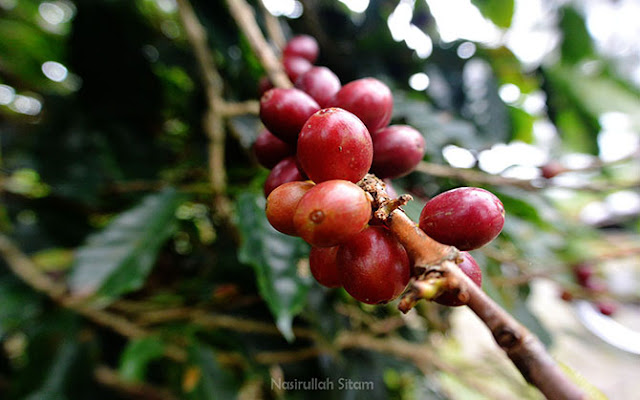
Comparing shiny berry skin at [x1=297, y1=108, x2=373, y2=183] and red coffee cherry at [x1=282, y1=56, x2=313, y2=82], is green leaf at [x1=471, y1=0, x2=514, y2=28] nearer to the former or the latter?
red coffee cherry at [x1=282, y1=56, x2=313, y2=82]

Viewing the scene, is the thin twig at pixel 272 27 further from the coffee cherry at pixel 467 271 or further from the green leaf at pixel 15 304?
the green leaf at pixel 15 304

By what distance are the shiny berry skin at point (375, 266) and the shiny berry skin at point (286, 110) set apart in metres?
0.15

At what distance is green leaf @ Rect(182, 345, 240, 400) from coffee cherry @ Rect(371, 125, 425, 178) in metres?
0.76

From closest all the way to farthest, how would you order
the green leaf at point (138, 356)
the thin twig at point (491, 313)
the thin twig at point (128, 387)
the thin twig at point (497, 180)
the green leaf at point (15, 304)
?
the thin twig at point (491, 313) → the thin twig at point (497, 180) → the green leaf at point (138, 356) → the green leaf at point (15, 304) → the thin twig at point (128, 387)

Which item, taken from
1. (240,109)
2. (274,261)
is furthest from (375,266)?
(240,109)

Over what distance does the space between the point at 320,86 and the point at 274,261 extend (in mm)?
325

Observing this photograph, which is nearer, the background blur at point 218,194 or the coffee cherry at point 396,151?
the coffee cherry at point 396,151

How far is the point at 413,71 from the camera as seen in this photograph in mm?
1251

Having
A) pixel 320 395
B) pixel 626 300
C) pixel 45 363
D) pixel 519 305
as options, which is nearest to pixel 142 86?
pixel 45 363

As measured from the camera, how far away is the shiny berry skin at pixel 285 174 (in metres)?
0.39

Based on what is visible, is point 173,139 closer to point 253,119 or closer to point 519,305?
point 253,119

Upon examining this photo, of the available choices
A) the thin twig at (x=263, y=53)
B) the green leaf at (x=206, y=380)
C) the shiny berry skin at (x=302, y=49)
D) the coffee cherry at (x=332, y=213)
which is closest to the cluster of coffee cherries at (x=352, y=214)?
the coffee cherry at (x=332, y=213)

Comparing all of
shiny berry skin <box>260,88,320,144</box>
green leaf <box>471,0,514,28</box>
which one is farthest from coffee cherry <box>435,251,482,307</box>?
green leaf <box>471,0,514,28</box>

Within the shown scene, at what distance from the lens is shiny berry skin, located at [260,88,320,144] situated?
388 millimetres
